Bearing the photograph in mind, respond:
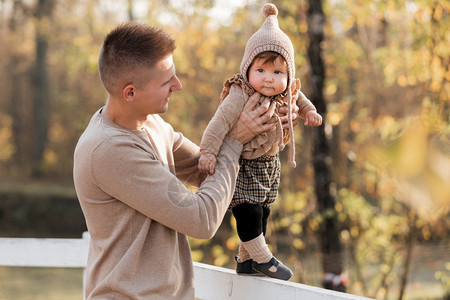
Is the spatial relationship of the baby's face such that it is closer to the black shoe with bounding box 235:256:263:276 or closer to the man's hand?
the man's hand

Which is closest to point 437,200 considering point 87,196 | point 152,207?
point 152,207

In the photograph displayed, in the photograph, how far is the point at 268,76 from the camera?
172cm

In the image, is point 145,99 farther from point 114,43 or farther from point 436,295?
→ point 436,295

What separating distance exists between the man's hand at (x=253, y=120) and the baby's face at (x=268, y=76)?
28 mm

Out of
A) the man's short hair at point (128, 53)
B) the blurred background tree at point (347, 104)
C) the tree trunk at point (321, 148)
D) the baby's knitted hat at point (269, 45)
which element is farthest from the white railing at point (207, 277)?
the tree trunk at point (321, 148)

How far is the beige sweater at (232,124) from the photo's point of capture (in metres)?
1.72

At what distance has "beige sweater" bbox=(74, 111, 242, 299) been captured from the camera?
1564 mm

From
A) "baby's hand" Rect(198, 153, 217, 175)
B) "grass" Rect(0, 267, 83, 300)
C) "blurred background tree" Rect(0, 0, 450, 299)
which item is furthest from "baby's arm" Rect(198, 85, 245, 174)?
"grass" Rect(0, 267, 83, 300)

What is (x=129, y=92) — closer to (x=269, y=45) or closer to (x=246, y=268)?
(x=269, y=45)

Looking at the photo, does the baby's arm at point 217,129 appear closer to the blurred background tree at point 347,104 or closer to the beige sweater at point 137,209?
the beige sweater at point 137,209

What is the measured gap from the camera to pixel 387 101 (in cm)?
879

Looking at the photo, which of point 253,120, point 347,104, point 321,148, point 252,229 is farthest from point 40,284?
point 253,120

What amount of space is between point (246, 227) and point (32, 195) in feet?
40.8

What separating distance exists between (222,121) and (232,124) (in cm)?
3
